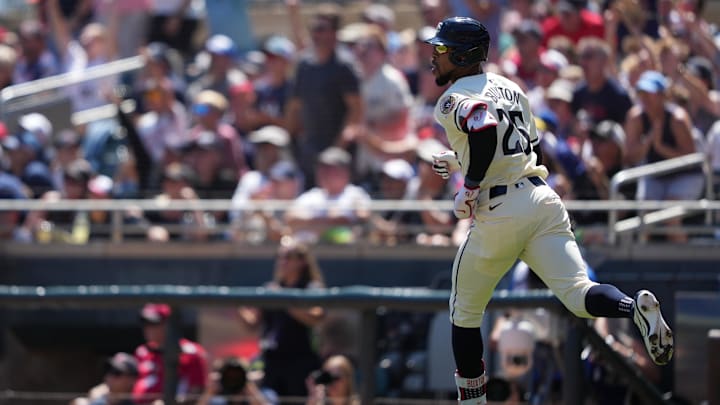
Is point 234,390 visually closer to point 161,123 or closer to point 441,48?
point 441,48

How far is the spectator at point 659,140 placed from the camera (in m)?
8.84

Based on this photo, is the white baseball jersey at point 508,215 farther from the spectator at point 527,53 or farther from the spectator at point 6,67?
the spectator at point 6,67

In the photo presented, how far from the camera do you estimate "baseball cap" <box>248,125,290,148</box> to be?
1045 cm

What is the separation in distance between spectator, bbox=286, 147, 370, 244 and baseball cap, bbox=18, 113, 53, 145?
10.5 ft

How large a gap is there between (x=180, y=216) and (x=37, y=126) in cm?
254

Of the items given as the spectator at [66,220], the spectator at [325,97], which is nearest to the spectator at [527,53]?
the spectator at [325,97]

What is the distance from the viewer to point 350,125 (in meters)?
10.6

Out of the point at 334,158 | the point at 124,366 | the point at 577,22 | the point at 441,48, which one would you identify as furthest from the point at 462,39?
the point at 577,22

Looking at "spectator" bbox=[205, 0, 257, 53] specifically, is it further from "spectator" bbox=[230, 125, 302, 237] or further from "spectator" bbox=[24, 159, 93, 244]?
"spectator" bbox=[24, 159, 93, 244]

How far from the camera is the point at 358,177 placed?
33.8ft

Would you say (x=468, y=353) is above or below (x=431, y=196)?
below

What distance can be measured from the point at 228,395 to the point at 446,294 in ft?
4.40

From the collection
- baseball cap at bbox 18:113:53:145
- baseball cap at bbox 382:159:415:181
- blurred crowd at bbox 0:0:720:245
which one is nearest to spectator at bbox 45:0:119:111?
blurred crowd at bbox 0:0:720:245

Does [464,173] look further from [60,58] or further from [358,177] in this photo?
[60,58]
